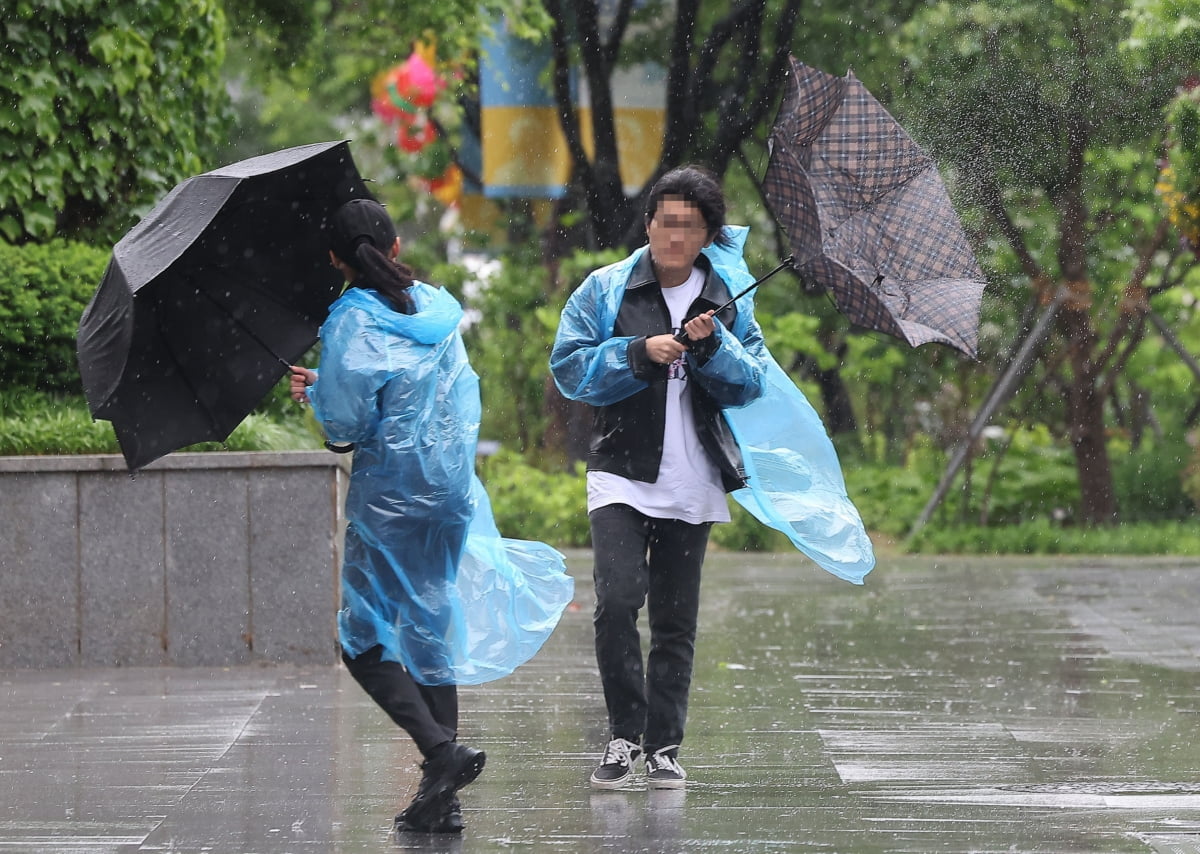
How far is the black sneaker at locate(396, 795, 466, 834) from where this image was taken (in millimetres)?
4971

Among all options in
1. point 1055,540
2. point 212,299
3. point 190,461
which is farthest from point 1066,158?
point 212,299

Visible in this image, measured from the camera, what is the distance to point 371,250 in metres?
5.04

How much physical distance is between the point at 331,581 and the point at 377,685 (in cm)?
315

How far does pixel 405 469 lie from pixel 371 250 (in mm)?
634

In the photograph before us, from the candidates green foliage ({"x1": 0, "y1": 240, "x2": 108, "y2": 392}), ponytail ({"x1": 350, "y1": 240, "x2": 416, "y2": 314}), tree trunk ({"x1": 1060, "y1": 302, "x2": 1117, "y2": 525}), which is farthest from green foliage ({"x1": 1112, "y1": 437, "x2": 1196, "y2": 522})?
ponytail ({"x1": 350, "y1": 240, "x2": 416, "y2": 314})

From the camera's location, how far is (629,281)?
5645mm

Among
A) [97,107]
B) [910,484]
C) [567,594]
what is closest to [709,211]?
[567,594]

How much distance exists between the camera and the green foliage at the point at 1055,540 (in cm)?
1424

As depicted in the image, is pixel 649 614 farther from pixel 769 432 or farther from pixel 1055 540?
pixel 1055 540

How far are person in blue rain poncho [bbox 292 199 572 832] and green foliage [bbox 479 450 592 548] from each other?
28.5 feet

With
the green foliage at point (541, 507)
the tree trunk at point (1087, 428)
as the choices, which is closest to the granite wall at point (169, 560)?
the green foliage at point (541, 507)

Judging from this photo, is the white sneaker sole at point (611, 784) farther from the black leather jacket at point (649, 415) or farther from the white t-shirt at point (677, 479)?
the black leather jacket at point (649, 415)

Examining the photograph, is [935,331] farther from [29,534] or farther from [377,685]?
[29,534]

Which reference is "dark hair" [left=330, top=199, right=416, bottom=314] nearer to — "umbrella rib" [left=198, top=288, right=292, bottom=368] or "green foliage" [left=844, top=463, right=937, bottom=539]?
"umbrella rib" [left=198, top=288, right=292, bottom=368]
